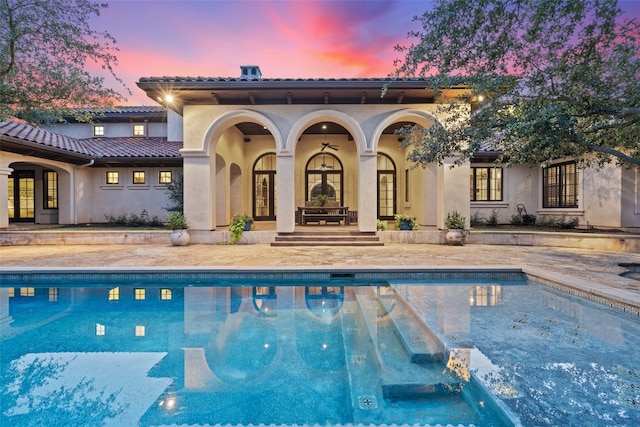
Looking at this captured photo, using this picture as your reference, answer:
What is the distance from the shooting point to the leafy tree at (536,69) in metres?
5.99

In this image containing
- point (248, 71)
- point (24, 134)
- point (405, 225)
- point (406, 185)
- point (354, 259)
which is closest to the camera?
point (354, 259)

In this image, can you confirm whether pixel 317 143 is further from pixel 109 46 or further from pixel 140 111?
pixel 140 111

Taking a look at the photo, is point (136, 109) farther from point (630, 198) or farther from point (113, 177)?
point (630, 198)

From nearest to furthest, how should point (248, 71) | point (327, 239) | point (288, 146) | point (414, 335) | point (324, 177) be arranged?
1. point (414, 335)
2. point (327, 239)
3. point (288, 146)
4. point (324, 177)
5. point (248, 71)

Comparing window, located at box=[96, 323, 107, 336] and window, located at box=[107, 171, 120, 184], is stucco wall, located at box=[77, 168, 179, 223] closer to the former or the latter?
window, located at box=[107, 171, 120, 184]

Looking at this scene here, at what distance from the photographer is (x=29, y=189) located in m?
16.0

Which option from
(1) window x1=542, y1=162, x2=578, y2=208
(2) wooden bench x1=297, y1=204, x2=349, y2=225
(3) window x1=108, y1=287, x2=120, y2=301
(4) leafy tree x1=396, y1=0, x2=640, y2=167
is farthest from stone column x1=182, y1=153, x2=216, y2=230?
(1) window x1=542, y1=162, x2=578, y2=208

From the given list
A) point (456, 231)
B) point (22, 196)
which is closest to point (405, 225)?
point (456, 231)

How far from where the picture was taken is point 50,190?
15906 mm

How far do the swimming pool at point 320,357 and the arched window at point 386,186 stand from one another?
10111 millimetres

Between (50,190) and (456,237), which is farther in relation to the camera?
(50,190)

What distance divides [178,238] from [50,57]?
6.03m

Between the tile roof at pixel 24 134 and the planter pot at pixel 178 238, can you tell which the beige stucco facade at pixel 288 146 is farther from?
the tile roof at pixel 24 134

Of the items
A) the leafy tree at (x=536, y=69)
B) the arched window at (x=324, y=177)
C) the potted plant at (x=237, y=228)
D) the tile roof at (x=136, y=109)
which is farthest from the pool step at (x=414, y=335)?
the tile roof at (x=136, y=109)
